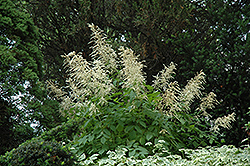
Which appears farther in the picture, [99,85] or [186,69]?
[186,69]

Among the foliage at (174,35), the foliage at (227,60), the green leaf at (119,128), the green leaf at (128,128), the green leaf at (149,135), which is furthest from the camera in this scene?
the foliage at (174,35)

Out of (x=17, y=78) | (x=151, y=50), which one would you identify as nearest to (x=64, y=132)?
(x=17, y=78)

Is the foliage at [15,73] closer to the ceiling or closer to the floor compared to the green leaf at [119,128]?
closer to the ceiling

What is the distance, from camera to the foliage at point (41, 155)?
2.99 m

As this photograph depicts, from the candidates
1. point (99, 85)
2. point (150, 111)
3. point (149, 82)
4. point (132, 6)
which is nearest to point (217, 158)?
point (150, 111)

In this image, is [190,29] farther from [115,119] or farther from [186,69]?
[115,119]

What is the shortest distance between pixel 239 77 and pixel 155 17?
232cm

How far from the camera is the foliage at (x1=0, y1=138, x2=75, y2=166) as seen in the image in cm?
299

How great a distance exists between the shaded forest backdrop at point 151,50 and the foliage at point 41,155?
2.16 m

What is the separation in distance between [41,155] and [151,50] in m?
4.14

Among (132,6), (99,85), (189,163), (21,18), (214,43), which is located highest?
(132,6)

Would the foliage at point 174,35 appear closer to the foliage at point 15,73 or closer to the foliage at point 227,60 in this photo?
the foliage at point 227,60

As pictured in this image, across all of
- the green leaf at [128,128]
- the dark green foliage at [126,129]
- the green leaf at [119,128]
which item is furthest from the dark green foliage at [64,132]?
the green leaf at [128,128]

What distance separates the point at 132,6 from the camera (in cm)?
678
